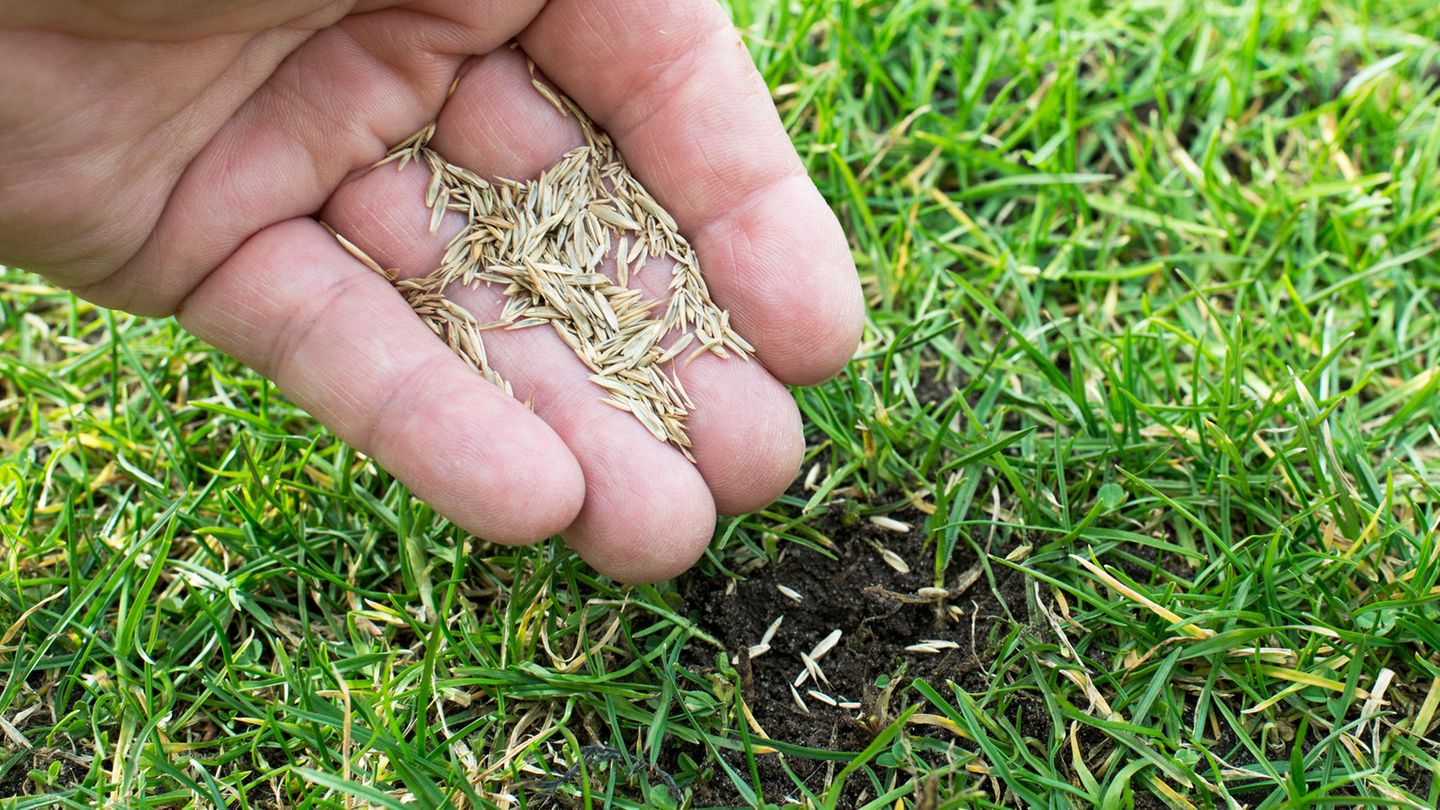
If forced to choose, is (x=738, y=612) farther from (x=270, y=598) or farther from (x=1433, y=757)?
(x=1433, y=757)

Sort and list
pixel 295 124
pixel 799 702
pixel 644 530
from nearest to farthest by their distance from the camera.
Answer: pixel 644 530
pixel 799 702
pixel 295 124

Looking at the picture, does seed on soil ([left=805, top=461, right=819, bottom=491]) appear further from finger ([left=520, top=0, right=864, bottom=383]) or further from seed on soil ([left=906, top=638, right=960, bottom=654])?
seed on soil ([left=906, top=638, right=960, bottom=654])

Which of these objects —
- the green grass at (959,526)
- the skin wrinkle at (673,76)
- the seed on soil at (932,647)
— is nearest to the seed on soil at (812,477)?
the green grass at (959,526)

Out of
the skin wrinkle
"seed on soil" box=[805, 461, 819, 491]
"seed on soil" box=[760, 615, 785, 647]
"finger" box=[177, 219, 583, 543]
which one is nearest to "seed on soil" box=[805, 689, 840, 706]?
"seed on soil" box=[760, 615, 785, 647]

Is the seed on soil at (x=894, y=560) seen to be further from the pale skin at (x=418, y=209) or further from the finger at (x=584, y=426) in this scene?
the finger at (x=584, y=426)

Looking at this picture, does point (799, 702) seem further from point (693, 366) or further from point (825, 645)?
point (693, 366)

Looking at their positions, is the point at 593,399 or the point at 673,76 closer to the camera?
the point at 593,399

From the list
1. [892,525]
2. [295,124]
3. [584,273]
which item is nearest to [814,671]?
[892,525]
